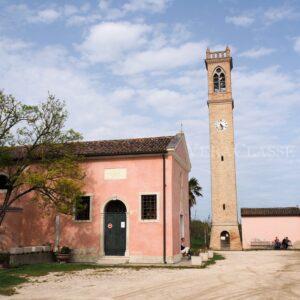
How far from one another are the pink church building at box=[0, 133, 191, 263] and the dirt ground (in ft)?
13.1

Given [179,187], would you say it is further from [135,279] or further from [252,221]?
[252,221]

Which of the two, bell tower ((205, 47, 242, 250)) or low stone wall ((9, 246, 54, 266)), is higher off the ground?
bell tower ((205, 47, 242, 250))

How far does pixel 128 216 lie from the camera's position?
68.7 ft

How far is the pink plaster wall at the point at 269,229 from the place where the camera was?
3758cm

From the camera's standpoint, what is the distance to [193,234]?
46.8 meters

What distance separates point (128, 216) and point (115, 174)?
2.35 m

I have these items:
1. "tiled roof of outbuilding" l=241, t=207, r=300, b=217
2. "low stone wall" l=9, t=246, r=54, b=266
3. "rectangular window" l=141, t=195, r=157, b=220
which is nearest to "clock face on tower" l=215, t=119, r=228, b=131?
"tiled roof of outbuilding" l=241, t=207, r=300, b=217

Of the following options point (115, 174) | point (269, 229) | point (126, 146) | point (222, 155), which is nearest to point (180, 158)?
point (126, 146)

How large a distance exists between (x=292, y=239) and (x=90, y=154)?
2415cm

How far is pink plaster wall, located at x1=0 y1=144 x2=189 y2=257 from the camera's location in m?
20.4

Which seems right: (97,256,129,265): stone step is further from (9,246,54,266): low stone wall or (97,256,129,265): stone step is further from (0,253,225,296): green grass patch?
(9,246,54,266): low stone wall

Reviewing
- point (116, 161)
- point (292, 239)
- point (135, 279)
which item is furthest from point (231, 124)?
point (135, 279)

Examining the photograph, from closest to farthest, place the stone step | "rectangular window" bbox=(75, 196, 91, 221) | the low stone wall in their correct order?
1. the low stone wall
2. the stone step
3. "rectangular window" bbox=(75, 196, 91, 221)

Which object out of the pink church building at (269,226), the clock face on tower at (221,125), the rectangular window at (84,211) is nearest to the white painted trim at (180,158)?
the rectangular window at (84,211)
